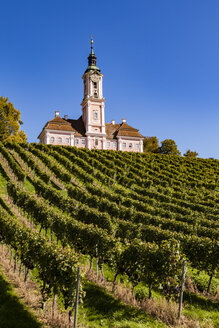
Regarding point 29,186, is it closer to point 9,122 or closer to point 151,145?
point 9,122

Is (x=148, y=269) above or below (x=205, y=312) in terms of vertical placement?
above

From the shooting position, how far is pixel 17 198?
915 inches

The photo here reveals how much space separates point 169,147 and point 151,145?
18.8 feet

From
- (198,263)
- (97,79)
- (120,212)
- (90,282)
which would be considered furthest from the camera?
(97,79)

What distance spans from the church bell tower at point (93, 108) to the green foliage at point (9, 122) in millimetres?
18698

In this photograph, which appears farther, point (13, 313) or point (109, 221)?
point (109, 221)

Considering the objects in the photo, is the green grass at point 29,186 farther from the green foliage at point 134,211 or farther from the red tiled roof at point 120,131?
the red tiled roof at point 120,131

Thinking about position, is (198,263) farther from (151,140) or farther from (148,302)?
(151,140)

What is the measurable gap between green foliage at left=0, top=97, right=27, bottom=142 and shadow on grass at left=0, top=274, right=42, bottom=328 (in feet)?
154

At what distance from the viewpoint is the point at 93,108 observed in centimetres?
7225

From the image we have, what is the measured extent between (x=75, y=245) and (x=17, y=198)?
10369 millimetres

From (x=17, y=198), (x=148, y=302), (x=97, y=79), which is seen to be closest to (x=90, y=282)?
(x=148, y=302)

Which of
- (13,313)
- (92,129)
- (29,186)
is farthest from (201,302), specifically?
(92,129)

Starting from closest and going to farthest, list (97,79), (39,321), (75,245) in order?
(39,321)
(75,245)
(97,79)
